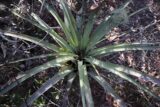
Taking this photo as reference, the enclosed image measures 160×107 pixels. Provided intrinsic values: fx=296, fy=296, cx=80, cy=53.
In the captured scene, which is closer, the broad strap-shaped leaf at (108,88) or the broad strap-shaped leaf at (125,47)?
the broad strap-shaped leaf at (108,88)

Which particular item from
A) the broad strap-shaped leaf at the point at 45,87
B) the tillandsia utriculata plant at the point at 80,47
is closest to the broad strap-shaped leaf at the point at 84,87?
the tillandsia utriculata plant at the point at 80,47

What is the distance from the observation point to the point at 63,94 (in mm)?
2154

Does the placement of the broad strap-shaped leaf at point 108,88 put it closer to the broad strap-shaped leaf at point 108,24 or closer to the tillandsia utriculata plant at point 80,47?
the tillandsia utriculata plant at point 80,47

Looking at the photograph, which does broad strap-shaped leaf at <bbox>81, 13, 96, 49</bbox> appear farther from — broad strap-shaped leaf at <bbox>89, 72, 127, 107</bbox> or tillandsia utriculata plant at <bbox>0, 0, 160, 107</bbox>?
broad strap-shaped leaf at <bbox>89, 72, 127, 107</bbox>

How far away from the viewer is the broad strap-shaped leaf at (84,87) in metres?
1.92

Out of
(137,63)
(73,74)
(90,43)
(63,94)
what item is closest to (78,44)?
(90,43)

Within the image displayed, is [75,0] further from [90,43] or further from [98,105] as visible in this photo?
[98,105]

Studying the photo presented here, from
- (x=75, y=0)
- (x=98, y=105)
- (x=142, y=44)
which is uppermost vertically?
(x=75, y=0)

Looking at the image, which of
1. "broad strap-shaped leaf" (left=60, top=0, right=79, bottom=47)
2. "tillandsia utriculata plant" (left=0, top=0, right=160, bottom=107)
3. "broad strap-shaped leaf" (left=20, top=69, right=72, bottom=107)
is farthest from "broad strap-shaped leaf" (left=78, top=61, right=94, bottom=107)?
"broad strap-shaped leaf" (left=60, top=0, right=79, bottom=47)

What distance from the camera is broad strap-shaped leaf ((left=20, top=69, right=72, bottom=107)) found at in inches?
74.3

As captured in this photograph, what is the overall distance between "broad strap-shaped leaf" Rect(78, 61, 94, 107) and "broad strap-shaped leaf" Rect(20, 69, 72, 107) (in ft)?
0.34

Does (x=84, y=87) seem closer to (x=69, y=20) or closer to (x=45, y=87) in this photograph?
(x=45, y=87)

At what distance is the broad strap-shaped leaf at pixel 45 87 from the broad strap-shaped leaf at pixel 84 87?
10 cm

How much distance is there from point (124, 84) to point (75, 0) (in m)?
0.88
